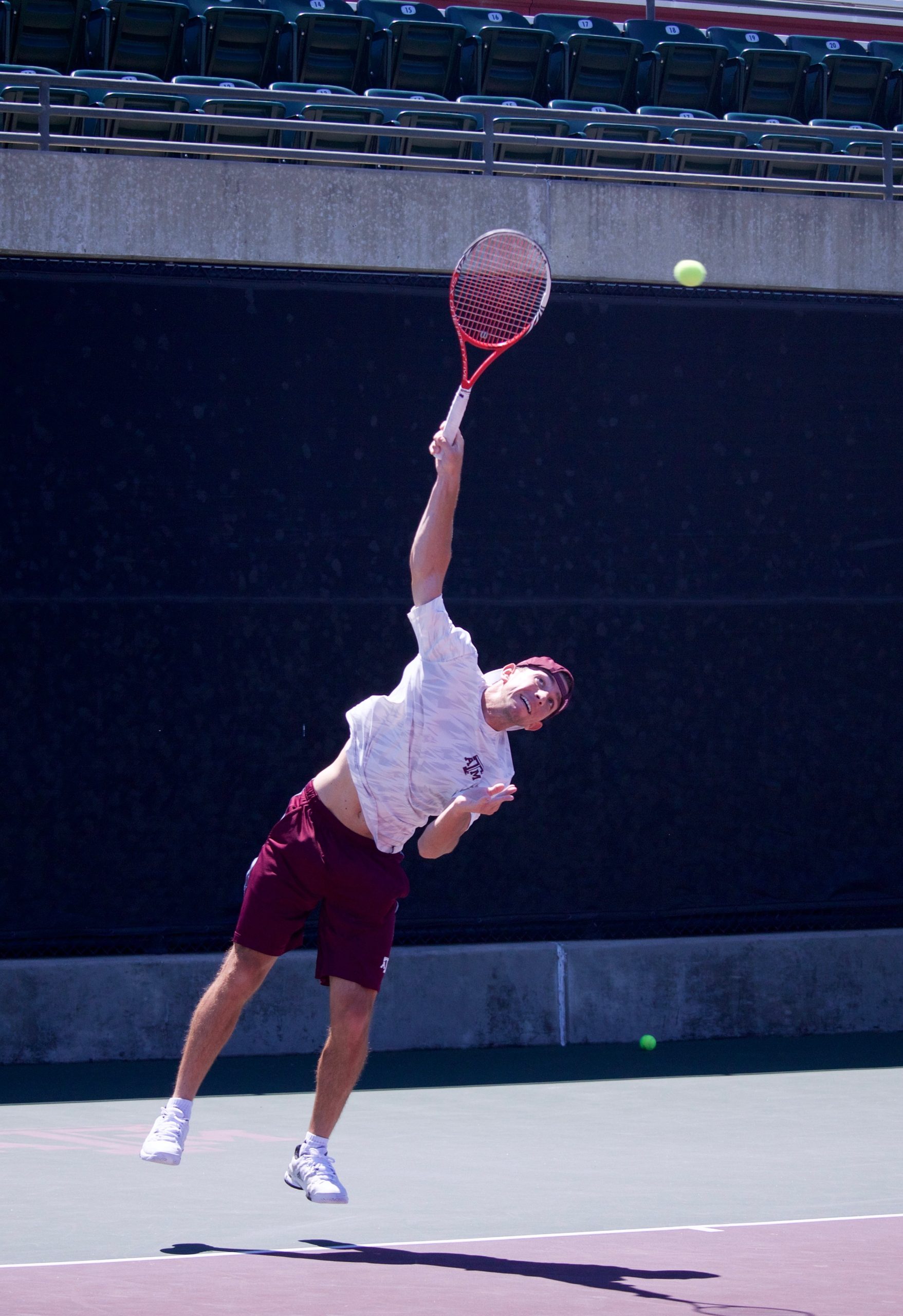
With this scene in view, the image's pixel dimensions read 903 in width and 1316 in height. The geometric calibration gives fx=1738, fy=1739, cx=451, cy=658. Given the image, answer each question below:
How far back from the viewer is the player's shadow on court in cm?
386

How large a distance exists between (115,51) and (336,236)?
4.10 metres

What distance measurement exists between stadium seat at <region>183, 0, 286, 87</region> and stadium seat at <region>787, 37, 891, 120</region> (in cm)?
406

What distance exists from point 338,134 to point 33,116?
1778 millimetres

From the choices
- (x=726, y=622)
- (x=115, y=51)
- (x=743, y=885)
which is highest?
(x=115, y=51)

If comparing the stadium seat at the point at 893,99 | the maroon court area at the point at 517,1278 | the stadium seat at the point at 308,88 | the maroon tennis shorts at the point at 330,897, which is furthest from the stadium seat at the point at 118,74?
the maroon court area at the point at 517,1278

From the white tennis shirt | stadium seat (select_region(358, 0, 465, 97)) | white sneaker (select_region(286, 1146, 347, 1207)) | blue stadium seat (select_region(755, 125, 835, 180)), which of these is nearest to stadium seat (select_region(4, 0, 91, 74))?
stadium seat (select_region(358, 0, 465, 97))

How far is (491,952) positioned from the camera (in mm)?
8008

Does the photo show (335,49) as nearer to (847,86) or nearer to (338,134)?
(338,134)

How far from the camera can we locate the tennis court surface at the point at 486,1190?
3738 millimetres

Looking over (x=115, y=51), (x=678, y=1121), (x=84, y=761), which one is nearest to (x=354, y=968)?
(x=678, y=1121)

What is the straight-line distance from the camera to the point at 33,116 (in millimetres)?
9445

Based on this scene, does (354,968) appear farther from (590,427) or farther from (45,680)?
(590,427)

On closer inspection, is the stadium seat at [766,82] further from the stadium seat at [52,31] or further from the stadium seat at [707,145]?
the stadium seat at [52,31]

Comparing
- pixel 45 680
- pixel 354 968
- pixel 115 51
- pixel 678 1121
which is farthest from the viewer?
pixel 115 51
